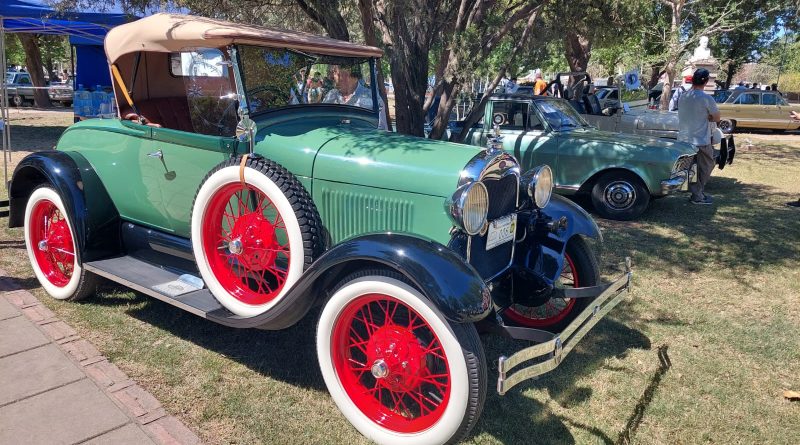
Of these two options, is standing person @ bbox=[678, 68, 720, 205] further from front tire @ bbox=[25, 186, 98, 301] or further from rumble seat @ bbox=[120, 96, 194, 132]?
front tire @ bbox=[25, 186, 98, 301]

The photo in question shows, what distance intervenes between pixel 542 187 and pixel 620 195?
420 cm

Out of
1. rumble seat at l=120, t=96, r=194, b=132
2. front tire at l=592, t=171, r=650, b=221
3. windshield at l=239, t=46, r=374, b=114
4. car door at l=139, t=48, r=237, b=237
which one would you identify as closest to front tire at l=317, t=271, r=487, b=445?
car door at l=139, t=48, r=237, b=237

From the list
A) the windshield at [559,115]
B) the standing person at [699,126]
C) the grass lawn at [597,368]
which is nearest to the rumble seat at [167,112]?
the grass lawn at [597,368]

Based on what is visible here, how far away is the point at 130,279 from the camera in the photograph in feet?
11.4

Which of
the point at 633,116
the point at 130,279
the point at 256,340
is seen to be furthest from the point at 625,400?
the point at 633,116

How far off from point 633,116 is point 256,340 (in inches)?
360

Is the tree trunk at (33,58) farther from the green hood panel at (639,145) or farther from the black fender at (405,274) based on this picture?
the black fender at (405,274)

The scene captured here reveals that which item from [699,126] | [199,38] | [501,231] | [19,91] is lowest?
A: [501,231]

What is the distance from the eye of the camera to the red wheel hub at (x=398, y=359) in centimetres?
265

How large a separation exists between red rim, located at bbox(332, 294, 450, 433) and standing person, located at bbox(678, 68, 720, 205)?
245 inches

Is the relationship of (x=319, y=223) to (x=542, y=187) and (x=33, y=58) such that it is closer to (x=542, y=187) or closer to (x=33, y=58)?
(x=542, y=187)

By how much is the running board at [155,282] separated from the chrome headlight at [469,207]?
4.16ft

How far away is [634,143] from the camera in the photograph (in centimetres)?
711

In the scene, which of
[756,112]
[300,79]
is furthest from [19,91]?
[756,112]
